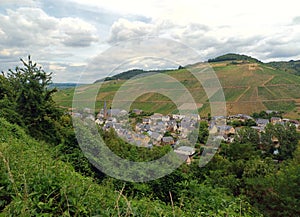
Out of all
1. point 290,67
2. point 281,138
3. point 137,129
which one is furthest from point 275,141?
point 290,67

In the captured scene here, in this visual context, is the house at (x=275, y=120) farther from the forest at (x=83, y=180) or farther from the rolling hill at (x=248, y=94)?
the forest at (x=83, y=180)

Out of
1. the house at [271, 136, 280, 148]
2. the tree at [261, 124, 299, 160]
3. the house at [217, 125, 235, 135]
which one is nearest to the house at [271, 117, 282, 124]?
the tree at [261, 124, 299, 160]

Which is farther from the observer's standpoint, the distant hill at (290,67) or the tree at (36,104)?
the distant hill at (290,67)

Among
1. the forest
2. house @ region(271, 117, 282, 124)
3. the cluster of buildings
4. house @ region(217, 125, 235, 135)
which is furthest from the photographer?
house @ region(271, 117, 282, 124)

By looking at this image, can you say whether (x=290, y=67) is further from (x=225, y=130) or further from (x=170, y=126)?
(x=170, y=126)

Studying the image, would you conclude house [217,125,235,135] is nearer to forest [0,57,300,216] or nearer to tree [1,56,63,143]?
forest [0,57,300,216]

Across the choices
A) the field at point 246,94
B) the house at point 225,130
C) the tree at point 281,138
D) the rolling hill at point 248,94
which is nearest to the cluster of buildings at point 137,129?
the house at point 225,130

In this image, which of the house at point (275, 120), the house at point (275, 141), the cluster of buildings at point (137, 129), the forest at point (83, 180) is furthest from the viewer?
the house at point (275, 120)

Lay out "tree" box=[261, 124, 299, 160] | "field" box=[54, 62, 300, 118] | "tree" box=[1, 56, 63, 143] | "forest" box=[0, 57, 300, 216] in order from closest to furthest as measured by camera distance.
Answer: "forest" box=[0, 57, 300, 216] < "tree" box=[1, 56, 63, 143] < "tree" box=[261, 124, 299, 160] < "field" box=[54, 62, 300, 118]

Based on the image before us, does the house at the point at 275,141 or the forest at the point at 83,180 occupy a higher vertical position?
the forest at the point at 83,180
